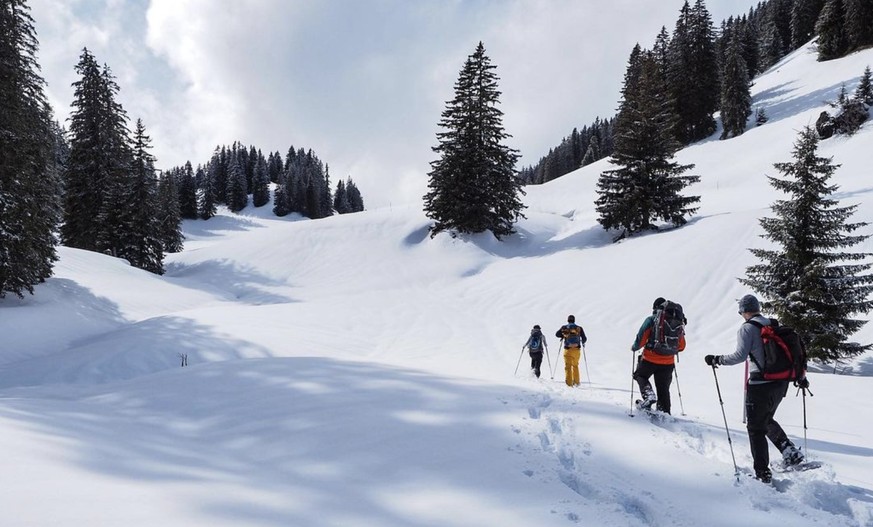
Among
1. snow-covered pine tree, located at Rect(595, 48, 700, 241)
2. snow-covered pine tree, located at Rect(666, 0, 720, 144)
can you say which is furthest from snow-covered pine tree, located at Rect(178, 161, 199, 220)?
snow-covered pine tree, located at Rect(666, 0, 720, 144)

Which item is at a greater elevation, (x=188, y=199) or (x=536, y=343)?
(x=188, y=199)

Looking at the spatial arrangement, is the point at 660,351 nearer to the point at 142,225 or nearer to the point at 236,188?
the point at 142,225

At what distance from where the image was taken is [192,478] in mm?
4191

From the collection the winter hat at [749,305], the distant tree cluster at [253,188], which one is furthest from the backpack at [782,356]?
the distant tree cluster at [253,188]

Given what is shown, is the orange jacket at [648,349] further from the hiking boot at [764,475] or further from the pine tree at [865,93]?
the pine tree at [865,93]

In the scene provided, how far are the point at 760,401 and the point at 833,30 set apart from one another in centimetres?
6528

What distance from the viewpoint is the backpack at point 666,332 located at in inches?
274

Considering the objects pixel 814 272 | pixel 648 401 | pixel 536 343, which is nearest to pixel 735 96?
pixel 814 272

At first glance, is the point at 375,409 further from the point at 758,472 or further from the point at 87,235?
the point at 87,235

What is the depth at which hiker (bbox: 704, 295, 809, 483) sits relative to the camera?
187 inches

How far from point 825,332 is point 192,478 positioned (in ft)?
53.9

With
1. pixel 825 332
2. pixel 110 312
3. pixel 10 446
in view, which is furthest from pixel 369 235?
pixel 10 446

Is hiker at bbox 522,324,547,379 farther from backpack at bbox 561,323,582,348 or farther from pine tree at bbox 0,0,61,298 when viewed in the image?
pine tree at bbox 0,0,61,298

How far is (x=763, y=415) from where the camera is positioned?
192 inches
